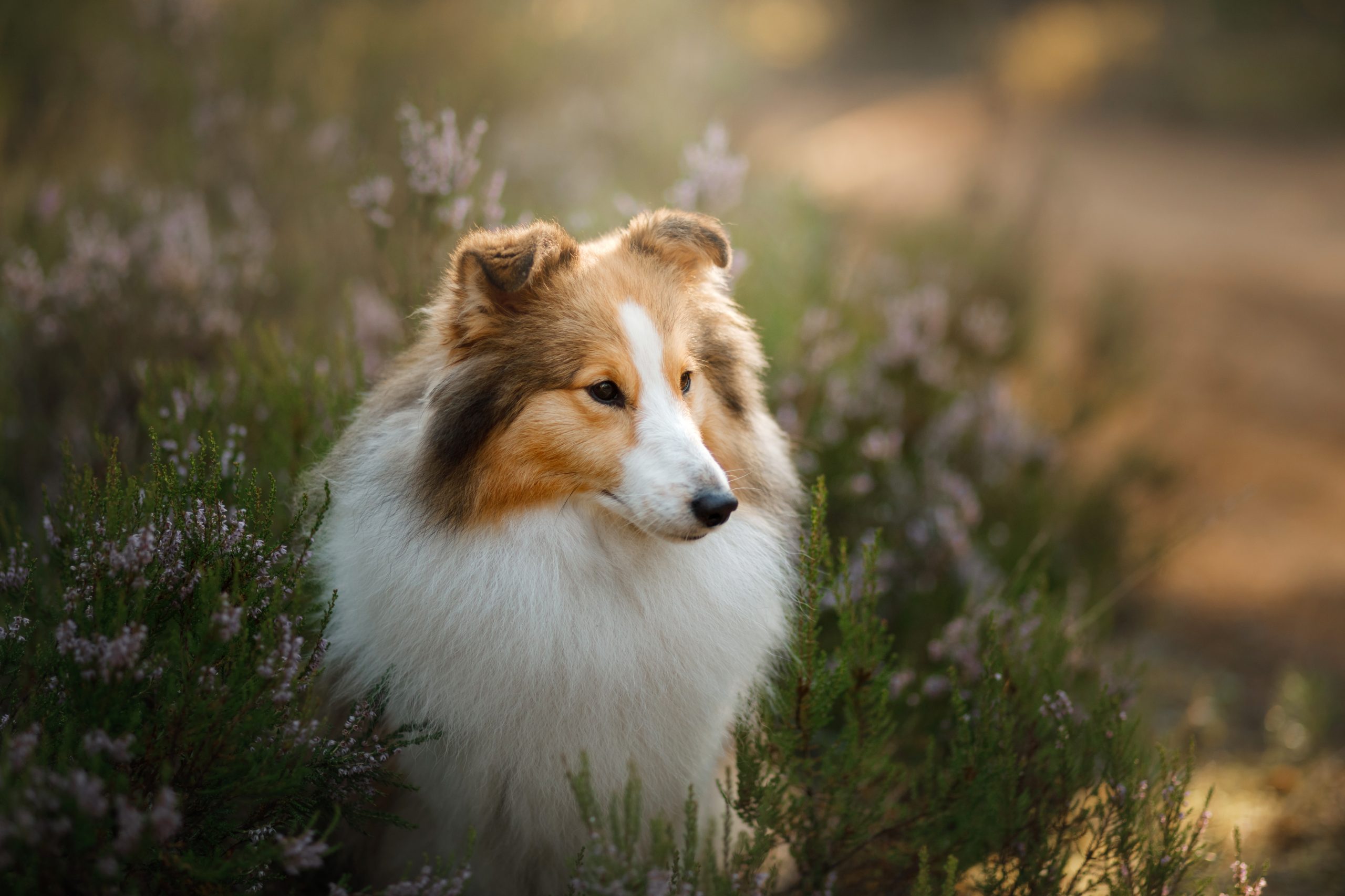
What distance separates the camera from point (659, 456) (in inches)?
82.7

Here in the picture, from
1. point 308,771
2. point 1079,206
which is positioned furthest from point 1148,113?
point 308,771

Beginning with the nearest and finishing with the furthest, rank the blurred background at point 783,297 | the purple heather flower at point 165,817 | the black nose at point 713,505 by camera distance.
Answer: the purple heather flower at point 165,817, the black nose at point 713,505, the blurred background at point 783,297

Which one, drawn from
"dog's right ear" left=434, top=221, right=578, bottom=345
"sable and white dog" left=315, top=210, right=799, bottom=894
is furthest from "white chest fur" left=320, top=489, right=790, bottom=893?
"dog's right ear" left=434, top=221, right=578, bottom=345

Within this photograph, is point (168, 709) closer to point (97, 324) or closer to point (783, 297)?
point (97, 324)

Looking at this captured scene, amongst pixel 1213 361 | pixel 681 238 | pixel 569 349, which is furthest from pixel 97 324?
pixel 1213 361

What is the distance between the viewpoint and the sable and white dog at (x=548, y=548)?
2.20 meters

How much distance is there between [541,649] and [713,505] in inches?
23.5

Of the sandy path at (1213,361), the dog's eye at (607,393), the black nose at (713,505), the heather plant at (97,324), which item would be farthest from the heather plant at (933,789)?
the heather plant at (97,324)

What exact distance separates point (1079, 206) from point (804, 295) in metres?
8.43

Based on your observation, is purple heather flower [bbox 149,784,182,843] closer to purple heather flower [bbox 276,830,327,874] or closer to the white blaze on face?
purple heather flower [bbox 276,830,327,874]

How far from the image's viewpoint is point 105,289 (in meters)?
3.98

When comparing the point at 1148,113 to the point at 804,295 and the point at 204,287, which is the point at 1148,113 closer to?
the point at 804,295

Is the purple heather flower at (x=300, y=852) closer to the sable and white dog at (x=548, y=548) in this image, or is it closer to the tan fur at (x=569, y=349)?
the sable and white dog at (x=548, y=548)

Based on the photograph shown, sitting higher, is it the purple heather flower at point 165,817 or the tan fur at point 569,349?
the tan fur at point 569,349
